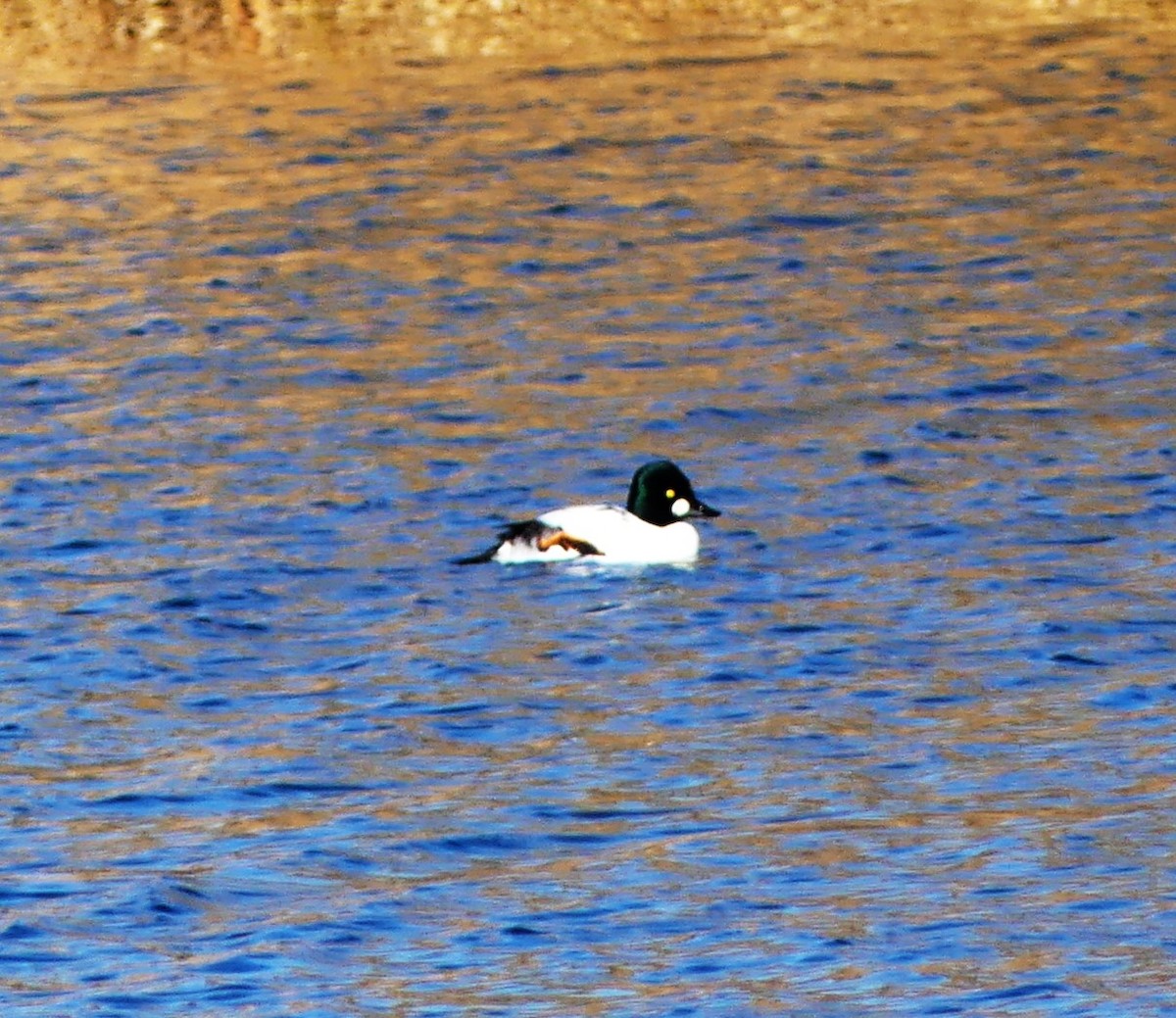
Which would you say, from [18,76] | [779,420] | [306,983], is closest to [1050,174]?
[779,420]

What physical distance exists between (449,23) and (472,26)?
44cm

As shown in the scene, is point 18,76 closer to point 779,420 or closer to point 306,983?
point 779,420

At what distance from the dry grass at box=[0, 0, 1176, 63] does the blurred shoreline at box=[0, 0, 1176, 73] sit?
2 cm

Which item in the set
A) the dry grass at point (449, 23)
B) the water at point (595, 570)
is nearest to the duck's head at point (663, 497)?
the water at point (595, 570)

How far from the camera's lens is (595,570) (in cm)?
1689

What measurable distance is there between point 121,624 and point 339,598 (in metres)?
1.20

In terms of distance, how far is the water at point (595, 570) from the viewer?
34.4 feet

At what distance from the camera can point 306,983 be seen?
9.98m

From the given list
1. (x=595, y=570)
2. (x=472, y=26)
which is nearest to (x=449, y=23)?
(x=472, y=26)

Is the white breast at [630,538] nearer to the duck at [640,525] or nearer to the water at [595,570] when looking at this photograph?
the duck at [640,525]

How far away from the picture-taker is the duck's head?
1673 cm

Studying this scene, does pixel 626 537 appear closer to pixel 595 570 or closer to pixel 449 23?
pixel 595 570

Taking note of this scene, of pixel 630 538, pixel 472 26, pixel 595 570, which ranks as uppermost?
pixel 472 26

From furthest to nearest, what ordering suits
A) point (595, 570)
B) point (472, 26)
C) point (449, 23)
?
1. point (449, 23)
2. point (472, 26)
3. point (595, 570)
